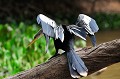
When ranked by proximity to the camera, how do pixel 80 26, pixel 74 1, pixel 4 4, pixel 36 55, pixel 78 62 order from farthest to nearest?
1. pixel 74 1
2. pixel 4 4
3. pixel 36 55
4. pixel 80 26
5. pixel 78 62

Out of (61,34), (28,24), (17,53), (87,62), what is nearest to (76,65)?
(87,62)

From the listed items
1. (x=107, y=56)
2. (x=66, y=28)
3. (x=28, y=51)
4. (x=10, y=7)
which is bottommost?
(x=107, y=56)

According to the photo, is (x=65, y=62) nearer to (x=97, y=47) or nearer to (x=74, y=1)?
(x=97, y=47)

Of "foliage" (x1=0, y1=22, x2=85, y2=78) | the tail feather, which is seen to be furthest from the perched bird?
"foliage" (x1=0, y1=22, x2=85, y2=78)

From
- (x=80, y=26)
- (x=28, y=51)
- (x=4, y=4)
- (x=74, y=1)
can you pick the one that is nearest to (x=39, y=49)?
(x=28, y=51)

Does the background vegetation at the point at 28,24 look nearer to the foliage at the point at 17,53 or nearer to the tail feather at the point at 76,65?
the foliage at the point at 17,53
